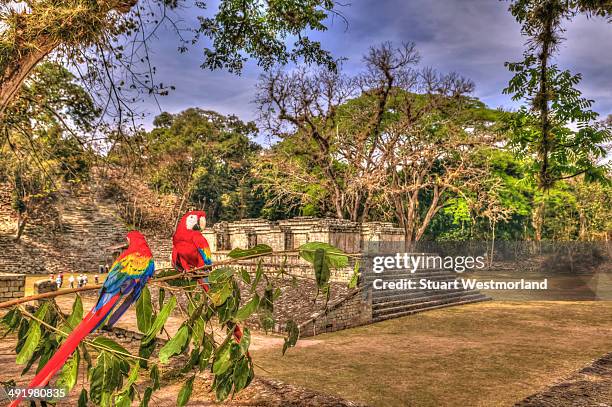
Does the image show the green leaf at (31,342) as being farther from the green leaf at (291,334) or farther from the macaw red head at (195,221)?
the macaw red head at (195,221)

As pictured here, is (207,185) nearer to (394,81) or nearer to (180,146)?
(180,146)

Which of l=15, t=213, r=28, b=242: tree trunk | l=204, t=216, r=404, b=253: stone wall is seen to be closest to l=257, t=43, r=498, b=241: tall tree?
l=204, t=216, r=404, b=253: stone wall

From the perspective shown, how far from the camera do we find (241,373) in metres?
1.47

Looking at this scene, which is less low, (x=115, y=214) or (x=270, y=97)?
(x=270, y=97)

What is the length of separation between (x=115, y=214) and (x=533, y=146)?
1165 inches

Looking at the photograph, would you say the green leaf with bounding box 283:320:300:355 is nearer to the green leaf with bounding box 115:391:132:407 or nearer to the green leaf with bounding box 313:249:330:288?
Answer: the green leaf with bounding box 313:249:330:288

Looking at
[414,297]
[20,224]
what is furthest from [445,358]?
[20,224]

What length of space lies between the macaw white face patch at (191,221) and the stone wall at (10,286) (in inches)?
386

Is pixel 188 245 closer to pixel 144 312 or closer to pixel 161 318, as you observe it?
pixel 144 312

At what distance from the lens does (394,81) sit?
68.8 ft

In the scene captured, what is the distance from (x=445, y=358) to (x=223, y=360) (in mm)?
8524

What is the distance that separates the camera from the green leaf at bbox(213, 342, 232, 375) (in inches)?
56.6

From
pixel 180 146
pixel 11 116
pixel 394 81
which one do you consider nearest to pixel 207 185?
pixel 180 146

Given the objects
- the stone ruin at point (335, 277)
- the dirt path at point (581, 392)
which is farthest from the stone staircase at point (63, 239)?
the dirt path at point (581, 392)
